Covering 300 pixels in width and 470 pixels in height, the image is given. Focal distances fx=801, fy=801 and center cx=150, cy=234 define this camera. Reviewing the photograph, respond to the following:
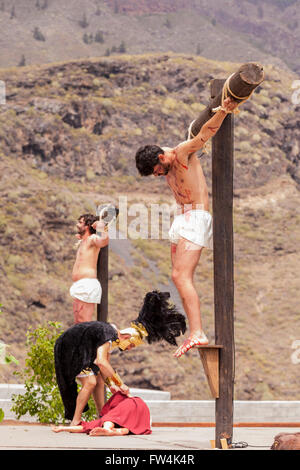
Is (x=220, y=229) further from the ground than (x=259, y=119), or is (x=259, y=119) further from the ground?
(x=259, y=119)

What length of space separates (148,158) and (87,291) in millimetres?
2281

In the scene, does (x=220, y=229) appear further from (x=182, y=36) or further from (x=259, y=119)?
(x=182, y=36)

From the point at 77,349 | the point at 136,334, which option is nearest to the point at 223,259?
the point at 136,334

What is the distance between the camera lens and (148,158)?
5727 mm

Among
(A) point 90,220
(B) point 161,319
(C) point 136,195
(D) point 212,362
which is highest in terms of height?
(C) point 136,195

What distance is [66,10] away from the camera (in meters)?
61.7

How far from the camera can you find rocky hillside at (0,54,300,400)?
26844 millimetres

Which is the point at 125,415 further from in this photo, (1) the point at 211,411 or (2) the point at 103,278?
(1) the point at 211,411

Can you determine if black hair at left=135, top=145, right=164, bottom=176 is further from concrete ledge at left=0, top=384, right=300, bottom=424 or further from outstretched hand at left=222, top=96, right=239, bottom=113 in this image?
concrete ledge at left=0, top=384, right=300, bottom=424

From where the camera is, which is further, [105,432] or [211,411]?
[211,411]

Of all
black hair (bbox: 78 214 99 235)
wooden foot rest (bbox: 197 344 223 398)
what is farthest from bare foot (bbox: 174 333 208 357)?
black hair (bbox: 78 214 99 235)

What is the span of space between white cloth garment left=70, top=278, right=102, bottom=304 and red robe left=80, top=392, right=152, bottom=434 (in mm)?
1313
